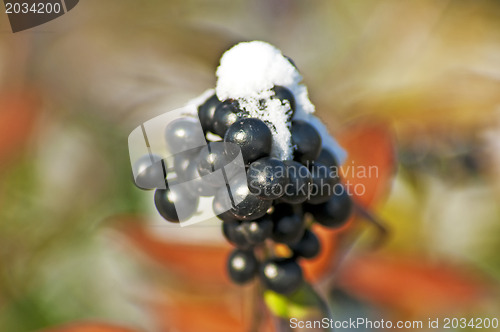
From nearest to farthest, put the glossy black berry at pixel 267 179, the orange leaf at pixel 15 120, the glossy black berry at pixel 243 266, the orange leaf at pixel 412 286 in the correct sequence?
the glossy black berry at pixel 267 179 < the glossy black berry at pixel 243 266 < the orange leaf at pixel 412 286 < the orange leaf at pixel 15 120

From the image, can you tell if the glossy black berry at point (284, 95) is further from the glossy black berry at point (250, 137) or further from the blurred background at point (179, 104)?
the blurred background at point (179, 104)

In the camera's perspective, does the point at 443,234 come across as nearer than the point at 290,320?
No

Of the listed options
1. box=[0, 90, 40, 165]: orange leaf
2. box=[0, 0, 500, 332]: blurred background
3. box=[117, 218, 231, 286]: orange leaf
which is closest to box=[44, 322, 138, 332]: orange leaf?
box=[0, 0, 500, 332]: blurred background

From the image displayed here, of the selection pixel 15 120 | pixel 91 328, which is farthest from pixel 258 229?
pixel 15 120

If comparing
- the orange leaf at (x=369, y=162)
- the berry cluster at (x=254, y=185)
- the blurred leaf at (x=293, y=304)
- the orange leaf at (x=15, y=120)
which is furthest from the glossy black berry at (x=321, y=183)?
the orange leaf at (x=15, y=120)

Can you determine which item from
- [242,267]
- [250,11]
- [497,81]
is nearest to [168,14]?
[250,11]

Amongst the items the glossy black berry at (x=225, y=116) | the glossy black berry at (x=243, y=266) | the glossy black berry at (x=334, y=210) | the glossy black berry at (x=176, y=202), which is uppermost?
the glossy black berry at (x=225, y=116)

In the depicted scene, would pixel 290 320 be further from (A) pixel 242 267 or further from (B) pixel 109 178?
(B) pixel 109 178

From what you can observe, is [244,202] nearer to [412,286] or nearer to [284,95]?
[284,95]
